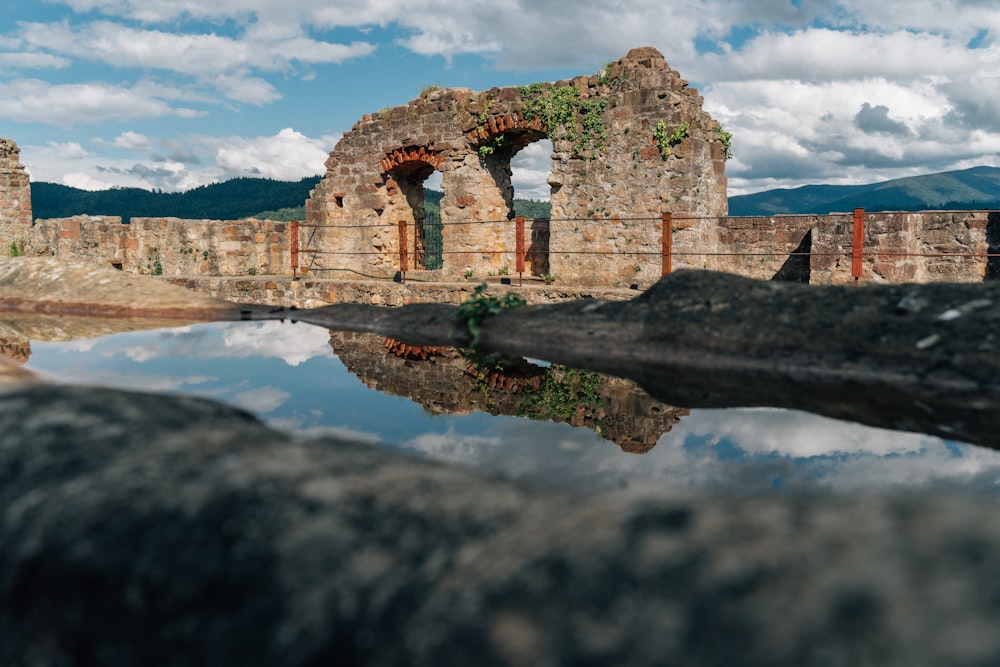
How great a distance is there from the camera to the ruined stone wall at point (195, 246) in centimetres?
1484

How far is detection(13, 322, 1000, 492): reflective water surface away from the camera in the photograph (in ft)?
8.62

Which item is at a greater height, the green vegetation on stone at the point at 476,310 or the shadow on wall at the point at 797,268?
the shadow on wall at the point at 797,268

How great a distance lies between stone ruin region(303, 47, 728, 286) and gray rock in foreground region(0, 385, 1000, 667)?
31.0 ft

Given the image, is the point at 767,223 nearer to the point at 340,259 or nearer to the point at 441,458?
the point at 340,259

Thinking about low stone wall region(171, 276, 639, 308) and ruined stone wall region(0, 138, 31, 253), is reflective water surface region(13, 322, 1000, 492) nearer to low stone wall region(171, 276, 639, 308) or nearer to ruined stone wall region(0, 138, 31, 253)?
low stone wall region(171, 276, 639, 308)

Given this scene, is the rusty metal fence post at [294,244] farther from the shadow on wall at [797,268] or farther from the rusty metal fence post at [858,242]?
the rusty metal fence post at [858,242]

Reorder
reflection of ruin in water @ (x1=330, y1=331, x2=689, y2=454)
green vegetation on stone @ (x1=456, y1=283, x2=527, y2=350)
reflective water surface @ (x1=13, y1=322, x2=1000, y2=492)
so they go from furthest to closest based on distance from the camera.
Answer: green vegetation on stone @ (x1=456, y1=283, x2=527, y2=350) < reflection of ruin in water @ (x1=330, y1=331, x2=689, y2=454) < reflective water surface @ (x1=13, y1=322, x2=1000, y2=492)

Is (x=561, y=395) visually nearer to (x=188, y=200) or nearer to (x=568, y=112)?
(x=568, y=112)

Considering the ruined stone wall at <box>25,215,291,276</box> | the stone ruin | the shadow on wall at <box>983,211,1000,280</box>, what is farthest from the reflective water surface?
the ruined stone wall at <box>25,215,291,276</box>

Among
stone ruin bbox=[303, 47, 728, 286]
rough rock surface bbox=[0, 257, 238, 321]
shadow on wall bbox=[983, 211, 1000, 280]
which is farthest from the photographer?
stone ruin bbox=[303, 47, 728, 286]

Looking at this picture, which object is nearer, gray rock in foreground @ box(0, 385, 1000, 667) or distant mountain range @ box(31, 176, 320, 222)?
gray rock in foreground @ box(0, 385, 1000, 667)

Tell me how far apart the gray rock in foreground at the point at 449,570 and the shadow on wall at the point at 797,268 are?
34.1ft

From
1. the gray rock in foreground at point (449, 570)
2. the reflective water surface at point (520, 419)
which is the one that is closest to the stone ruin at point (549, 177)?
the reflective water surface at point (520, 419)

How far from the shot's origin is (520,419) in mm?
3508
